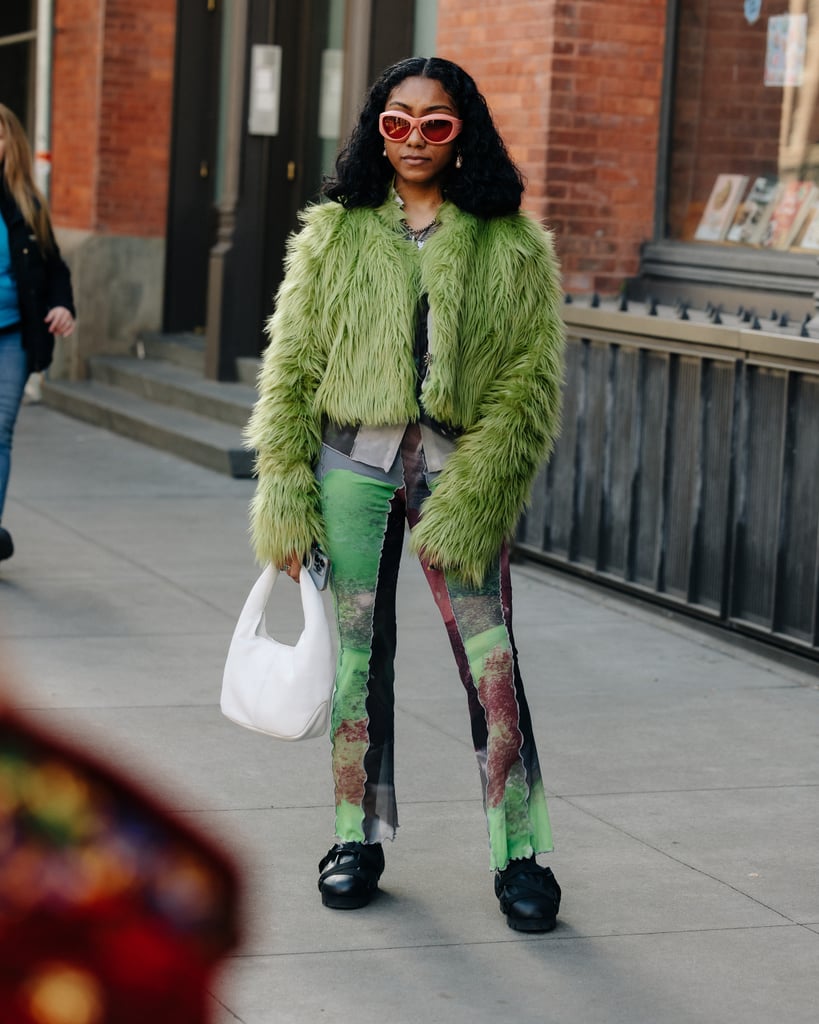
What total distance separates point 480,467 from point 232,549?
4942 millimetres

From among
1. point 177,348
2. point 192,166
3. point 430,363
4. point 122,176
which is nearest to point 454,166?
point 430,363

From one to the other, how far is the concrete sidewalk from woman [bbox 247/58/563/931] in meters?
0.24

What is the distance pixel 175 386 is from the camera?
1228cm

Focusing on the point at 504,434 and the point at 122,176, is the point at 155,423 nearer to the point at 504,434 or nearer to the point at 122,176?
the point at 122,176

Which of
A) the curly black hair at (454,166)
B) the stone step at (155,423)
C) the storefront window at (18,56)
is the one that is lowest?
the stone step at (155,423)

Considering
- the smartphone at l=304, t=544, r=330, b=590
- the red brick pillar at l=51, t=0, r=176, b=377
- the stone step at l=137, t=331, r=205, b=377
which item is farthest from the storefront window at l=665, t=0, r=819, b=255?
the red brick pillar at l=51, t=0, r=176, b=377

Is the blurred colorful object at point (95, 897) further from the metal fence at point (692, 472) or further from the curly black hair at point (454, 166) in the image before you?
the metal fence at point (692, 472)

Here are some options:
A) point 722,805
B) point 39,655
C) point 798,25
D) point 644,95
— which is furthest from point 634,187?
point 722,805

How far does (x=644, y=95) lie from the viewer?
8445 millimetres

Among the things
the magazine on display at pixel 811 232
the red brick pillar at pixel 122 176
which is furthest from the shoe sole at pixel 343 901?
the red brick pillar at pixel 122 176

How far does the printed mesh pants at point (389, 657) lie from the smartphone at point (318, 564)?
0.07 ft

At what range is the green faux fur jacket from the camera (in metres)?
3.42

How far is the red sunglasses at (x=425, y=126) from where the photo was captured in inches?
134

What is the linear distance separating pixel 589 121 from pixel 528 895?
5.71 metres
